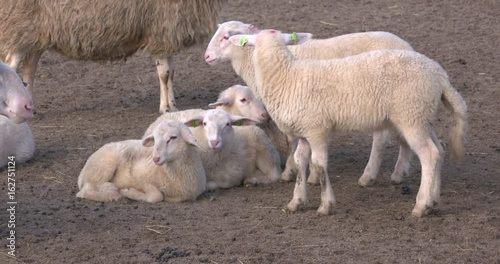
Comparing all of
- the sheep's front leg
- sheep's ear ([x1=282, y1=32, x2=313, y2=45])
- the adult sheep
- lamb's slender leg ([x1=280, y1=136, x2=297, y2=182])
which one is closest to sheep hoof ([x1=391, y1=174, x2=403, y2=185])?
lamb's slender leg ([x1=280, y1=136, x2=297, y2=182])

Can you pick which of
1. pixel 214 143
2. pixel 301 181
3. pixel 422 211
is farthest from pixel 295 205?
pixel 422 211

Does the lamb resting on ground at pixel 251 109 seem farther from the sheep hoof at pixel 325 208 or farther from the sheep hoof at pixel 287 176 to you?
the sheep hoof at pixel 325 208

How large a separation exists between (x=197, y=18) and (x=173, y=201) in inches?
111

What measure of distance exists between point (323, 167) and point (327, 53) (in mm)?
1258

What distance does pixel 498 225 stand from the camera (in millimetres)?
6570

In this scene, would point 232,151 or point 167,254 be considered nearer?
point 167,254

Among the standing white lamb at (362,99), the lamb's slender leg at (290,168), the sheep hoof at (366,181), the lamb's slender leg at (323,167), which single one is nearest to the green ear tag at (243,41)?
the standing white lamb at (362,99)

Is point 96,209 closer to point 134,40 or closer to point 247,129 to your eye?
point 247,129

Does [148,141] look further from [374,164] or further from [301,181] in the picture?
[374,164]

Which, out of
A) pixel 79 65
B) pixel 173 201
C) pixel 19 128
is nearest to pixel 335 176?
pixel 173 201

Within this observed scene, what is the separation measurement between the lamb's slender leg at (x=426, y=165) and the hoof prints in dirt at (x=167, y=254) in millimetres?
1689

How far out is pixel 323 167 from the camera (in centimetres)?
682

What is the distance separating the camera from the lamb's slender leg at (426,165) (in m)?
6.66

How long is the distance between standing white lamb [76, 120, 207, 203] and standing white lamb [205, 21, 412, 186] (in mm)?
639
